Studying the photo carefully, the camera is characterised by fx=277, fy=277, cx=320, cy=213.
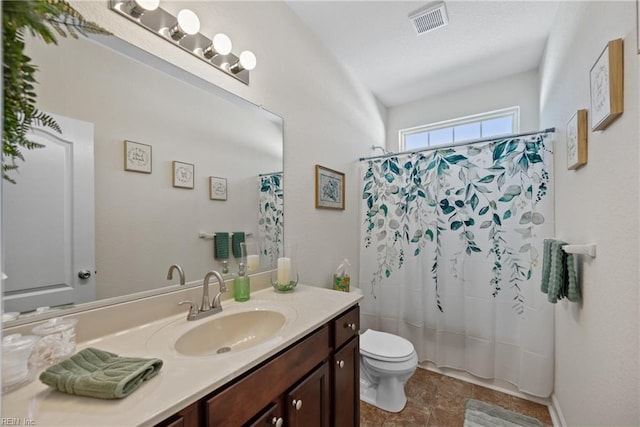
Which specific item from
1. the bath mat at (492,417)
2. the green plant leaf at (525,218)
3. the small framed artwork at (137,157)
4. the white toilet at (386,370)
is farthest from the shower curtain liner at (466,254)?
the small framed artwork at (137,157)

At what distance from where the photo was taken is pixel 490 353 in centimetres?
204

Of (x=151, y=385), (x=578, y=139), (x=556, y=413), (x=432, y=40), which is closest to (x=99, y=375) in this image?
(x=151, y=385)

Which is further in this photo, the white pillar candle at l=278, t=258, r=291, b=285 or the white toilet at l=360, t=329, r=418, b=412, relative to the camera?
the white toilet at l=360, t=329, r=418, b=412

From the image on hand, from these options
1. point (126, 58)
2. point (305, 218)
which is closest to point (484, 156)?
point (305, 218)

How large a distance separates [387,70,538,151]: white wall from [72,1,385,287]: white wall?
700 millimetres

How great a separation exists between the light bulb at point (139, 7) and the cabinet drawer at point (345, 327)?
4.76 ft

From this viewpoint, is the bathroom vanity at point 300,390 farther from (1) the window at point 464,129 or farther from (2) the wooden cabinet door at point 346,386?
(1) the window at point 464,129

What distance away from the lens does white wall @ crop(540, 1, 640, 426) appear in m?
0.87

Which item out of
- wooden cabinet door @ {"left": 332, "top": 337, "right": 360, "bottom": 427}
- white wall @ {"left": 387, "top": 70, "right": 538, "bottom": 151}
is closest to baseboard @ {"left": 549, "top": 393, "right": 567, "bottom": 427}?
wooden cabinet door @ {"left": 332, "top": 337, "right": 360, "bottom": 427}

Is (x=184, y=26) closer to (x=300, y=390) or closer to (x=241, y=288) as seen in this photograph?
(x=241, y=288)

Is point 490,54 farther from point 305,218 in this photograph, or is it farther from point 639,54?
point 305,218

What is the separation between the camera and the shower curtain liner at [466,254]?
6.14 ft

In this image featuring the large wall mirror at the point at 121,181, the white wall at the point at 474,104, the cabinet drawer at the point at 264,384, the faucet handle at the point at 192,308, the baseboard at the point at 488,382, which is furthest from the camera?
the white wall at the point at 474,104

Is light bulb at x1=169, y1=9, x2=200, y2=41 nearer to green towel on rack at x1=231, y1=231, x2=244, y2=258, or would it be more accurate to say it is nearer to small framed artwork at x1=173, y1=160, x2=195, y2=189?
small framed artwork at x1=173, y1=160, x2=195, y2=189
